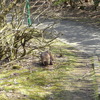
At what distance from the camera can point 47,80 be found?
518cm

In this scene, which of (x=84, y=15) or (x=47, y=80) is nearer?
(x=47, y=80)

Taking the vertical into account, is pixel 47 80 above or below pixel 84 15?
below

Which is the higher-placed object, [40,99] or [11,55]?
[11,55]

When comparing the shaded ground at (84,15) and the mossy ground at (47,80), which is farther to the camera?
the shaded ground at (84,15)

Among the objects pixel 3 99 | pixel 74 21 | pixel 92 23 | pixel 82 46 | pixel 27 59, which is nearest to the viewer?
pixel 3 99

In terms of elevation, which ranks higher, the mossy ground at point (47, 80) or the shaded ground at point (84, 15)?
the shaded ground at point (84, 15)

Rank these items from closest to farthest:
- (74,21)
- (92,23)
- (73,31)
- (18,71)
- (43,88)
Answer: (43,88)
(18,71)
(73,31)
(92,23)
(74,21)

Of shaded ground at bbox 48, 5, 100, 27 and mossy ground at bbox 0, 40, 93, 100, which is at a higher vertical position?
shaded ground at bbox 48, 5, 100, 27

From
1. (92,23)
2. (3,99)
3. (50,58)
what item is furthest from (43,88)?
(92,23)

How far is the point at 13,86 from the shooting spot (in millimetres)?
4863

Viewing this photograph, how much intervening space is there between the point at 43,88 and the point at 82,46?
339 cm

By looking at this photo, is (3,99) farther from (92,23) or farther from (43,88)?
(92,23)

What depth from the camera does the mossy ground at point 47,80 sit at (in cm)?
452

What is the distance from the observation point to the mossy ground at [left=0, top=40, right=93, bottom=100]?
14.8ft
